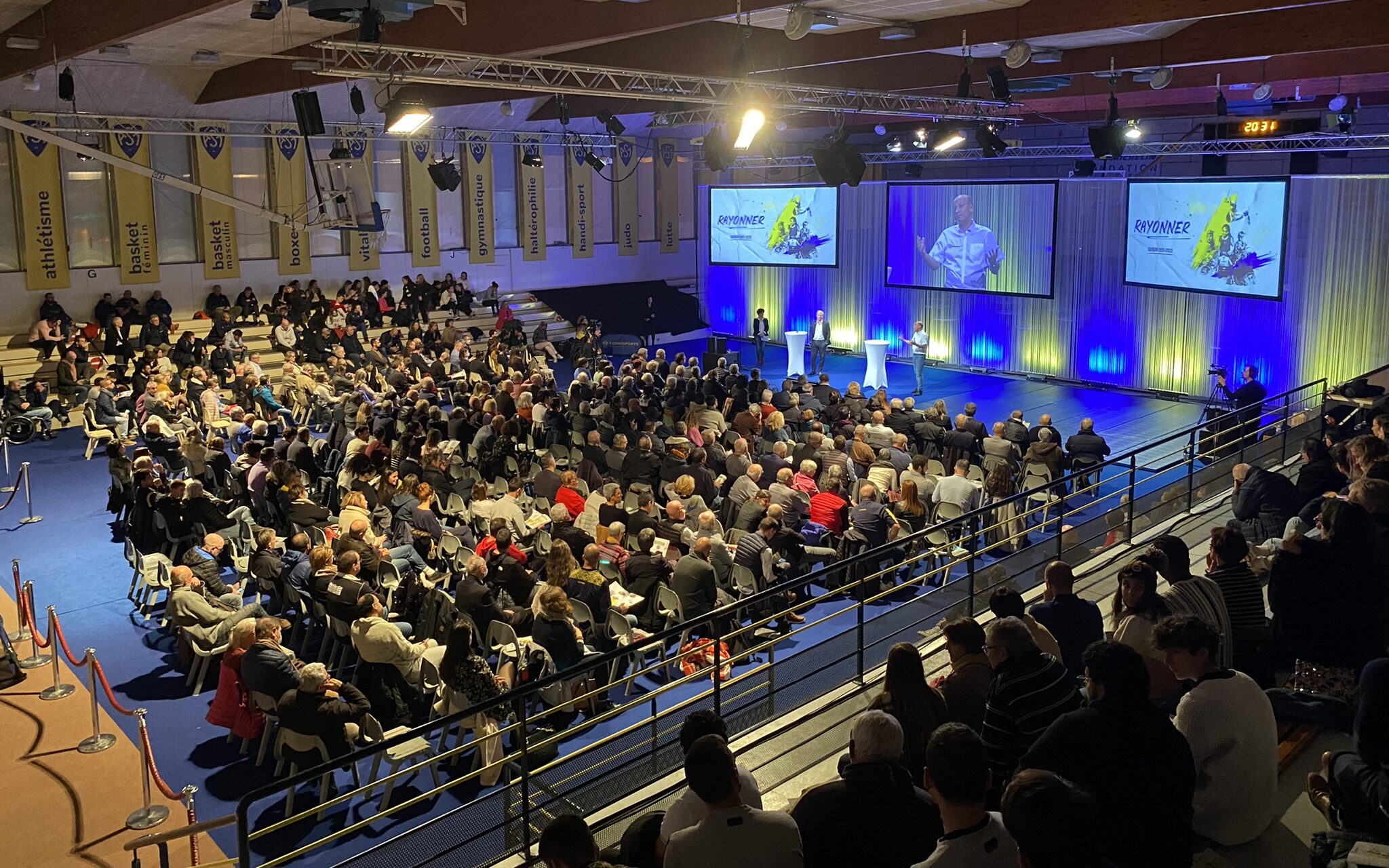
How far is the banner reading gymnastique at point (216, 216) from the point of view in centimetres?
2114

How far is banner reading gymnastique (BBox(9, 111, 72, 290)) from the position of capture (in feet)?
62.8

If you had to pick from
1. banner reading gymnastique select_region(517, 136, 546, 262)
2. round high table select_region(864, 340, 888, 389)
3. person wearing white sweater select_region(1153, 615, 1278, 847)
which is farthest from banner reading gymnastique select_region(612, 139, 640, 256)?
person wearing white sweater select_region(1153, 615, 1278, 847)

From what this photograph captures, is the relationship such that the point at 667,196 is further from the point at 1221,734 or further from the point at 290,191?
the point at 1221,734

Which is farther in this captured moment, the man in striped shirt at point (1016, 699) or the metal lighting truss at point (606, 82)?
the metal lighting truss at point (606, 82)

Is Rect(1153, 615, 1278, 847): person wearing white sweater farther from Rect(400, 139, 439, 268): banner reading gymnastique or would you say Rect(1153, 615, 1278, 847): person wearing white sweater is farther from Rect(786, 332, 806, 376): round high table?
Rect(400, 139, 439, 268): banner reading gymnastique

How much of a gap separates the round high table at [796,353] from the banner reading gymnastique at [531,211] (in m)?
8.04

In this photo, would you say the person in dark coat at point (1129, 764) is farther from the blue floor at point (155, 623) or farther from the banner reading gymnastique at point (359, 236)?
the banner reading gymnastique at point (359, 236)

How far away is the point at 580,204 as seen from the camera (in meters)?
27.4

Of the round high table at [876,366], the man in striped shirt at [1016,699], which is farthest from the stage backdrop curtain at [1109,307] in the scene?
the man in striped shirt at [1016,699]

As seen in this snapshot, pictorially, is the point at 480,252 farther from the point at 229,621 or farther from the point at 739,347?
the point at 229,621

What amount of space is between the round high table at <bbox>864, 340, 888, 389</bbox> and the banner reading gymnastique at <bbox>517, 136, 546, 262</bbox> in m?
10.2

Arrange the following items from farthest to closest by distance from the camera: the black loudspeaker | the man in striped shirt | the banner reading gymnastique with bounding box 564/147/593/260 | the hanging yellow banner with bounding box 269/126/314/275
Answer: the banner reading gymnastique with bounding box 564/147/593/260 → the hanging yellow banner with bounding box 269/126/314/275 → the black loudspeaker → the man in striped shirt

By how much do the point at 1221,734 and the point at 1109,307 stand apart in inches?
663

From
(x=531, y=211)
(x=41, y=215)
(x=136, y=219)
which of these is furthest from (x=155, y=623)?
(x=531, y=211)
